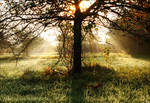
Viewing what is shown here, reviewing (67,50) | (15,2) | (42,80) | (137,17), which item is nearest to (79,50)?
(67,50)

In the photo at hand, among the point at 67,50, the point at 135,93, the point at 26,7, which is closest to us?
the point at 135,93

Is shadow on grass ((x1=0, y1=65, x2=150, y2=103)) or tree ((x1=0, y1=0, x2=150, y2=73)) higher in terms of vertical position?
tree ((x1=0, y1=0, x2=150, y2=73))

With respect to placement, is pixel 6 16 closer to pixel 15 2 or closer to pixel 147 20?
pixel 15 2

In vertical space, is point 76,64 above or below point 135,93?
above

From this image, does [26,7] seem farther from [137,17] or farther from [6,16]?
[137,17]

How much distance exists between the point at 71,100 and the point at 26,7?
5.37m

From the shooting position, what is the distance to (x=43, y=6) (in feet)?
31.5

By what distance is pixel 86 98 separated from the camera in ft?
22.2

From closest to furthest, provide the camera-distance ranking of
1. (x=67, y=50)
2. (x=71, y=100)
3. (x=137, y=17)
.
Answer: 1. (x=71, y=100)
2. (x=137, y=17)
3. (x=67, y=50)

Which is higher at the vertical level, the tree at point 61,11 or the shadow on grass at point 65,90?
the tree at point 61,11

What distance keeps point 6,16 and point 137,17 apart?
22.8ft

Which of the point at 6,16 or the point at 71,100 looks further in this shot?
the point at 6,16

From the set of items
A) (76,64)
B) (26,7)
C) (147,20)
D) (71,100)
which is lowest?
(71,100)

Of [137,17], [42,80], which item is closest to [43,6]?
[42,80]
